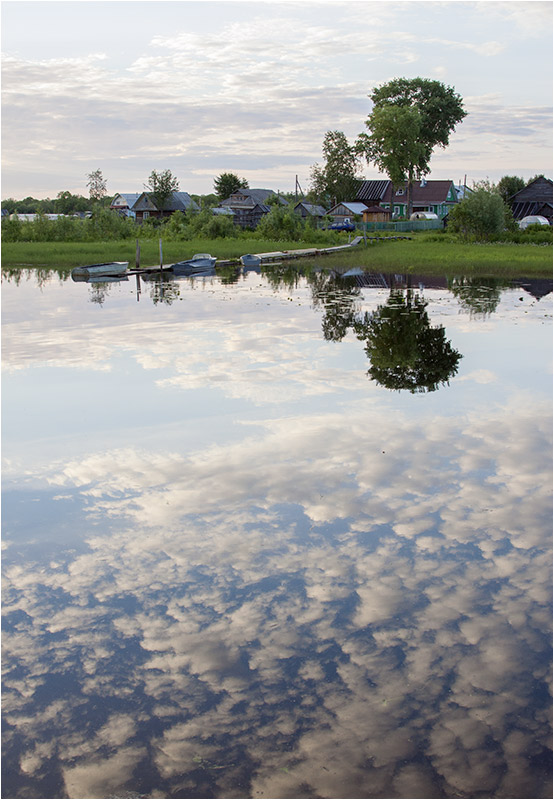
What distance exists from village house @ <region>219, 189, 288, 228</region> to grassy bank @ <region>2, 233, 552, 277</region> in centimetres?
5792

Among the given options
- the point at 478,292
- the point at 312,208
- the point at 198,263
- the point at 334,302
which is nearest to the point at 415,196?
the point at 312,208

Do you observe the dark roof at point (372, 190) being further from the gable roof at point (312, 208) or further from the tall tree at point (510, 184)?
the tall tree at point (510, 184)

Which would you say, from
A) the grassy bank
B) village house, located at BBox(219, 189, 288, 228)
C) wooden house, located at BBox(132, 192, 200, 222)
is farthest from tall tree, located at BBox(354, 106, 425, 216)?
the grassy bank

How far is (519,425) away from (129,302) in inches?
814

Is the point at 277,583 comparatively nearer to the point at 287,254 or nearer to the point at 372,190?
the point at 287,254

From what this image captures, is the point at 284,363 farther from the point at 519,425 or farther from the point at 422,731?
the point at 422,731

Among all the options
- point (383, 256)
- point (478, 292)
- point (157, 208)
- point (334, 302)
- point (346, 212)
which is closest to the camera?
point (334, 302)

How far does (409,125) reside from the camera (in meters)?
98.5

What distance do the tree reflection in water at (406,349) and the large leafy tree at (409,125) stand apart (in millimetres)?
79176

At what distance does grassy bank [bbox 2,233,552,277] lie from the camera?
43706 mm

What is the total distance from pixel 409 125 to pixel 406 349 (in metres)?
87.9

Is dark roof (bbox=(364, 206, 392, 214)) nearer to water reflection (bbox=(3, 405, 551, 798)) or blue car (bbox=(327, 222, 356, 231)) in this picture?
blue car (bbox=(327, 222, 356, 231))

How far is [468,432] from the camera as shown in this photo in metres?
12.1

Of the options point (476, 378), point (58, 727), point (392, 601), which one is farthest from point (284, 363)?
point (58, 727)
